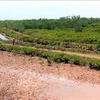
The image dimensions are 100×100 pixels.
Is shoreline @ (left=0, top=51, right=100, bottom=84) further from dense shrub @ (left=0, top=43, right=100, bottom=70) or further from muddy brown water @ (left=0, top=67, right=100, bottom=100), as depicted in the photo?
muddy brown water @ (left=0, top=67, right=100, bottom=100)

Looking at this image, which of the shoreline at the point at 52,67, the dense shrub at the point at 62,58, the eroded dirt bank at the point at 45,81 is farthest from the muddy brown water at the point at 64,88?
the dense shrub at the point at 62,58

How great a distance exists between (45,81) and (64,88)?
198cm

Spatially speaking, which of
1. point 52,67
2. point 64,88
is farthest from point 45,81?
point 52,67

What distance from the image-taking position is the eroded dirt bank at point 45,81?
49.9 feet

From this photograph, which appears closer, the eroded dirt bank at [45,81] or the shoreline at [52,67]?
the eroded dirt bank at [45,81]

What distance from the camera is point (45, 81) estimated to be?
59.5 feet

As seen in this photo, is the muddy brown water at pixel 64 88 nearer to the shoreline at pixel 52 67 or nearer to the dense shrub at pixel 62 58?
the shoreline at pixel 52 67

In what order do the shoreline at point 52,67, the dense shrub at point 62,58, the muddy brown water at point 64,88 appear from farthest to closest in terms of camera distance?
the dense shrub at point 62,58 < the shoreline at point 52,67 < the muddy brown water at point 64,88

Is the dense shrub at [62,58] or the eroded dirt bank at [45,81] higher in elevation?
the dense shrub at [62,58]

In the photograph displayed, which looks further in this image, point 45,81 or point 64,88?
point 45,81

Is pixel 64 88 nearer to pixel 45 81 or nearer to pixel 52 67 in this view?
pixel 45 81

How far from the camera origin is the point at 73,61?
914 inches

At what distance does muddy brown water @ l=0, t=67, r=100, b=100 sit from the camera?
15.2m

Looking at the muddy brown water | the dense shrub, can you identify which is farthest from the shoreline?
the muddy brown water
